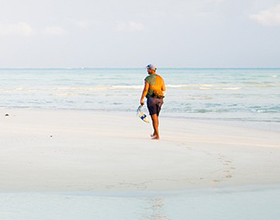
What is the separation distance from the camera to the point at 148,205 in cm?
562

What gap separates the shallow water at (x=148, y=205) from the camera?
17.0 ft

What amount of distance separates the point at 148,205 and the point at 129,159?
2.90m

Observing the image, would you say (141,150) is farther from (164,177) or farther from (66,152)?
(164,177)

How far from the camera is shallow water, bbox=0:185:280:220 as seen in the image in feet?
17.0

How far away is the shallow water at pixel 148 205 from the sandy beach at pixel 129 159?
34cm

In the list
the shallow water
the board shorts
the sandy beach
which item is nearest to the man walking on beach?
the board shorts

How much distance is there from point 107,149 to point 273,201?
410 centimetres

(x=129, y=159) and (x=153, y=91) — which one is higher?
(x=153, y=91)

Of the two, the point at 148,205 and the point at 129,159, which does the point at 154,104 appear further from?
Answer: the point at 148,205

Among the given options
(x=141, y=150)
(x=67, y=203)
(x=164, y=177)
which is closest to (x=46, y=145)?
(x=141, y=150)

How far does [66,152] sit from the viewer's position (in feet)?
29.8

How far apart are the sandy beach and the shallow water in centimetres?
34

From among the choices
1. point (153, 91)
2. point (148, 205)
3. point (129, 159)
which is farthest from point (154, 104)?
point (148, 205)

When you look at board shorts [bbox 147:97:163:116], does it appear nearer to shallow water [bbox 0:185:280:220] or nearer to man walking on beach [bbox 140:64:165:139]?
man walking on beach [bbox 140:64:165:139]
